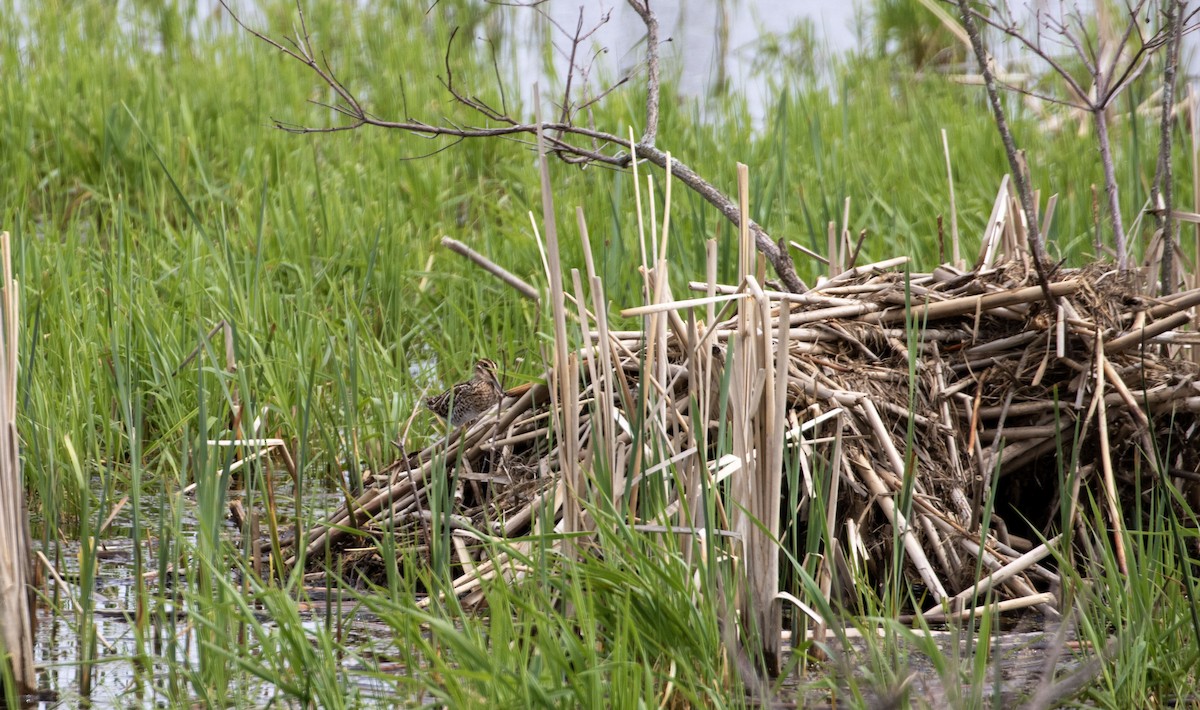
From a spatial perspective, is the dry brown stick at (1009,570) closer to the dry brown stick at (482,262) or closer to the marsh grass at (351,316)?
the marsh grass at (351,316)

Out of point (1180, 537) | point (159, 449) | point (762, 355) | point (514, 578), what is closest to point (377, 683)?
point (514, 578)

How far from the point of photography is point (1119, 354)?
3.12 metres

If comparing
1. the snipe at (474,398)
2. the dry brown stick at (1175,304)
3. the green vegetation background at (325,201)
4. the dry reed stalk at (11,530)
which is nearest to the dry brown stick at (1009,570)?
the dry brown stick at (1175,304)

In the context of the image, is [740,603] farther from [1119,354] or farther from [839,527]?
[1119,354]

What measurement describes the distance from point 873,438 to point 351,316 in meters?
1.39

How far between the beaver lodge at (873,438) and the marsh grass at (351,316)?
10 cm

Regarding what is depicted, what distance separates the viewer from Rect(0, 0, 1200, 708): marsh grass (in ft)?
7.34

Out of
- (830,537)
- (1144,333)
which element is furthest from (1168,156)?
(830,537)

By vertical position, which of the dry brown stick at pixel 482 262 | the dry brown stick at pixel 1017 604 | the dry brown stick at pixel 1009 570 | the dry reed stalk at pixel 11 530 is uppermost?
the dry brown stick at pixel 482 262

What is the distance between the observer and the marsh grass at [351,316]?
2.24 metres

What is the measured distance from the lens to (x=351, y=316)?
357cm

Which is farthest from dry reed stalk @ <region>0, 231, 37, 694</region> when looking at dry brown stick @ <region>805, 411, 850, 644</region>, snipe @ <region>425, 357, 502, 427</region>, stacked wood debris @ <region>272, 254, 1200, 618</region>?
dry brown stick @ <region>805, 411, 850, 644</region>

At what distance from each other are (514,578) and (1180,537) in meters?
1.15

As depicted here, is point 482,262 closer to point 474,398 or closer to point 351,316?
point 474,398
